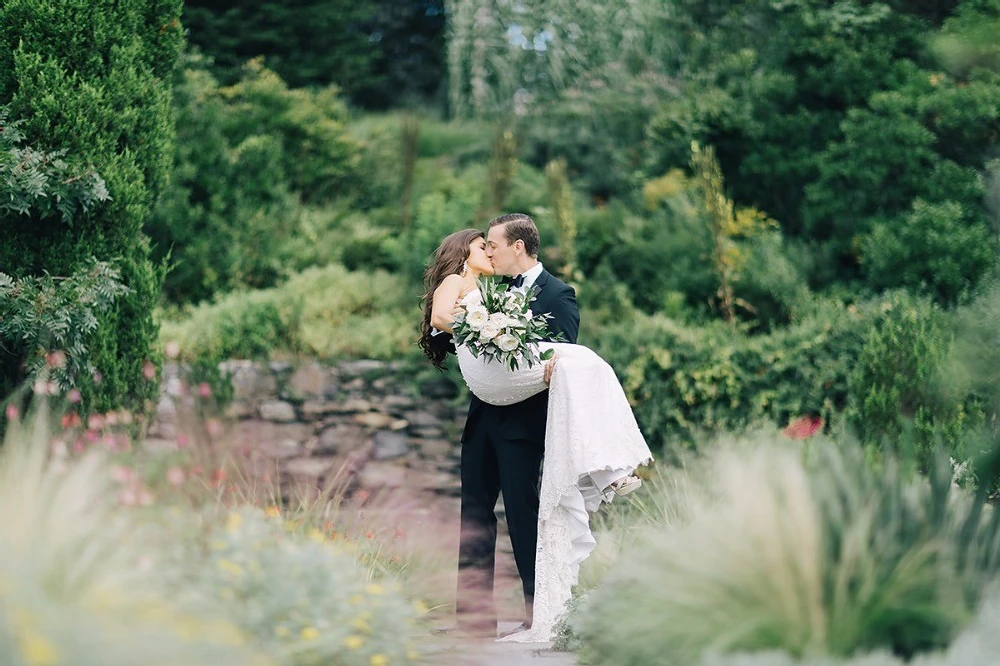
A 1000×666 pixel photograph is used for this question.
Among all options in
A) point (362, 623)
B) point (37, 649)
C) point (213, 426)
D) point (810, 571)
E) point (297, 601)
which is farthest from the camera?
point (213, 426)

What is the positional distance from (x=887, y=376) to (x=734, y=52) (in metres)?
6.66

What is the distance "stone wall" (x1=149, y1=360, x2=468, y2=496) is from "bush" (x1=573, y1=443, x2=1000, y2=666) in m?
5.53

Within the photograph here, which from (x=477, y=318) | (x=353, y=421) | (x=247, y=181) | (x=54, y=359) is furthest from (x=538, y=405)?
(x=247, y=181)

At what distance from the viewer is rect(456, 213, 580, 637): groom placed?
5250 millimetres

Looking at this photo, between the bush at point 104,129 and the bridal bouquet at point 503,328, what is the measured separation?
2.51 metres

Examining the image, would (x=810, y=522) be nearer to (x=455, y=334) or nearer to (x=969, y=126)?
(x=455, y=334)

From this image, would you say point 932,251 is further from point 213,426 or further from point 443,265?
point 213,426

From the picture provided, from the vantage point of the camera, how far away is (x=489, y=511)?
5.33 metres

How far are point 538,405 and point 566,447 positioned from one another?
1.03ft

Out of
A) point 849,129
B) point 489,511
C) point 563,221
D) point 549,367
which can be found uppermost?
point 849,129

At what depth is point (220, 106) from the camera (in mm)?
12336

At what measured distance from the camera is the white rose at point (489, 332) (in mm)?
4902

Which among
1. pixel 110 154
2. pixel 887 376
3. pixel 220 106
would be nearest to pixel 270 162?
pixel 220 106

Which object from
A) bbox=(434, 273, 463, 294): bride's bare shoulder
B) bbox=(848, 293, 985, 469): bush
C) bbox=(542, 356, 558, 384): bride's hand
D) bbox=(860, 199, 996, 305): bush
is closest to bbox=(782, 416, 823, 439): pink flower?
bbox=(848, 293, 985, 469): bush
